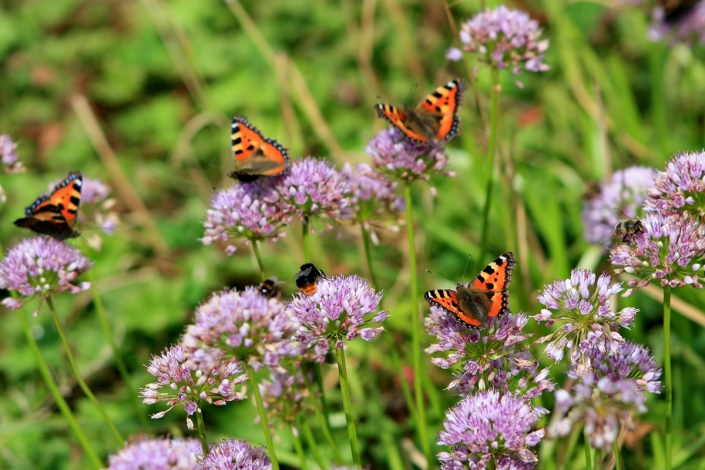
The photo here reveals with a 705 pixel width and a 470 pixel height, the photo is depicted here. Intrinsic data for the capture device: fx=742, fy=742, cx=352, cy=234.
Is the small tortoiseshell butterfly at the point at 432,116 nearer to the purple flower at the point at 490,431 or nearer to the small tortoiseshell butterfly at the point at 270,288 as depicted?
the small tortoiseshell butterfly at the point at 270,288

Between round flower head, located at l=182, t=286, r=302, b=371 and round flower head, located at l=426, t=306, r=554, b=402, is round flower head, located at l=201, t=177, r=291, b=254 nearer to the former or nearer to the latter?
round flower head, located at l=182, t=286, r=302, b=371

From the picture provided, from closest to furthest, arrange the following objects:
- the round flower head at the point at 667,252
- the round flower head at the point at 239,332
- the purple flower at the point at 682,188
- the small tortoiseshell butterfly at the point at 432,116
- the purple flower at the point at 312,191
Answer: the round flower head at the point at 239,332 → the round flower head at the point at 667,252 → the purple flower at the point at 682,188 → the purple flower at the point at 312,191 → the small tortoiseshell butterfly at the point at 432,116

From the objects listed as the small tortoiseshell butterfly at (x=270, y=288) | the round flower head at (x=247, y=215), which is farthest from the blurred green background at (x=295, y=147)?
the small tortoiseshell butterfly at (x=270, y=288)

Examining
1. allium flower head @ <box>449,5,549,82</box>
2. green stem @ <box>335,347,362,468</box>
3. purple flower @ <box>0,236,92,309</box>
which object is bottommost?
green stem @ <box>335,347,362,468</box>

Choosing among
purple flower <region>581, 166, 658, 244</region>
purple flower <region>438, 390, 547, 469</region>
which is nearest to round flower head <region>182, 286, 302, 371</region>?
purple flower <region>438, 390, 547, 469</region>

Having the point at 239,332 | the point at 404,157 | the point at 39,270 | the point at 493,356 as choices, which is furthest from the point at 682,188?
the point at 39,270

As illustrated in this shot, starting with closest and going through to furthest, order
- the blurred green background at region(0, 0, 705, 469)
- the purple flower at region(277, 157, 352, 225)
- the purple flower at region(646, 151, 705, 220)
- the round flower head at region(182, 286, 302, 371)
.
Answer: the round flower head at region(182, 286, 302, 371) → the purple flower at region(646, 151, 705, 220) → the purple flower at region(277, 157, 352, 225) → the blurred green background at region(0, 0, 705, 469)

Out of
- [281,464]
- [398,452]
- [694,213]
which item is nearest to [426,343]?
[398,452]
